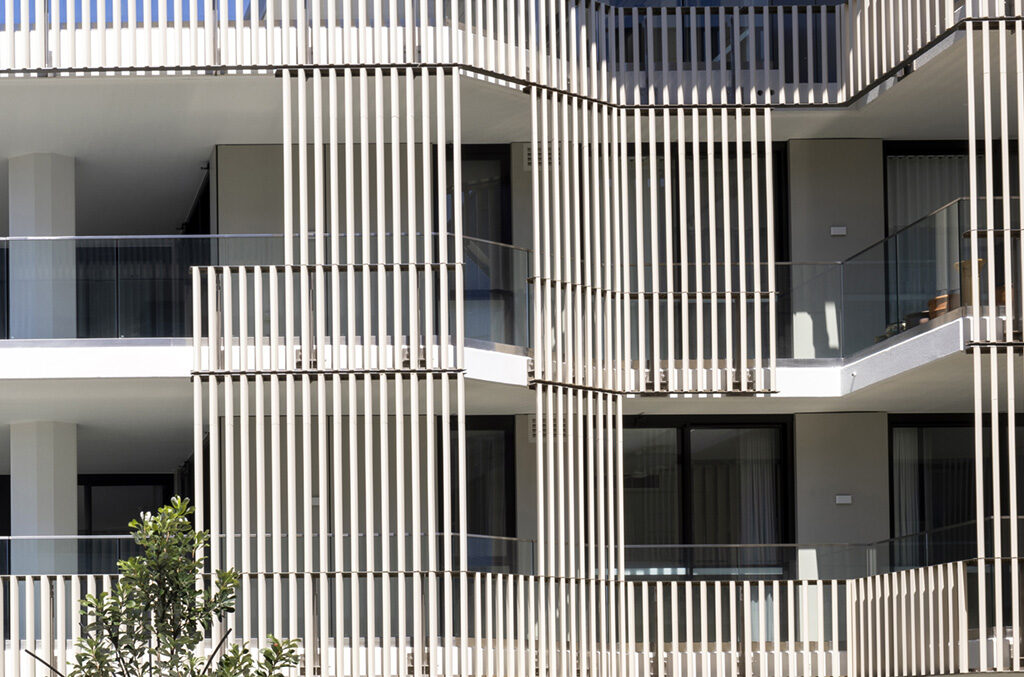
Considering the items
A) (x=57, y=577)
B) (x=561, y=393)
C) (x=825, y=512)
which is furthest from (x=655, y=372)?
(x=57, y=577)

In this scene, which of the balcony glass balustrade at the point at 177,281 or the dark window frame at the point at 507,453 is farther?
the dark window frame at the point at 507,453

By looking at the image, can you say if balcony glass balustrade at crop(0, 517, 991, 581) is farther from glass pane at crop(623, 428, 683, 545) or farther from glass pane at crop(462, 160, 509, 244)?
glass pane at crop(462, 160, 509, 244)

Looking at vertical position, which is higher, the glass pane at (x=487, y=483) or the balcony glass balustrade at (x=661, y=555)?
the glass pane at (x=487, y=483)

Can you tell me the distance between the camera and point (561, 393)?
59.8 feet

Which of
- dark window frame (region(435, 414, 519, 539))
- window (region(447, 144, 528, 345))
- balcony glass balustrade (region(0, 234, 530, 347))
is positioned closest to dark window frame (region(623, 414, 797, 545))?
dark window frame (region(435, 414, 519, 539))

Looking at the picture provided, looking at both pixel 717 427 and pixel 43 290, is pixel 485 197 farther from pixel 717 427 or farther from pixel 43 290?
pixel 43 290

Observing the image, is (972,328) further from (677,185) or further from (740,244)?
(677,185)

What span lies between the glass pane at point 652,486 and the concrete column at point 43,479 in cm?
532

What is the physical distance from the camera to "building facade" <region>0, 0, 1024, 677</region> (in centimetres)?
1734

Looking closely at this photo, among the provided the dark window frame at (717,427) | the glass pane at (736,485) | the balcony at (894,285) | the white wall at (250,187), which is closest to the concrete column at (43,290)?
the white wall at (250,187)

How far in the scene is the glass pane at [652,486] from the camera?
2044 centimetres

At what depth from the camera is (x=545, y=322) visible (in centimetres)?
1819

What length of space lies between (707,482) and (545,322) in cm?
331

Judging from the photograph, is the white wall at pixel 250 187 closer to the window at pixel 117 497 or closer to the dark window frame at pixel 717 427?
the dark window frame at pixel 717 427
